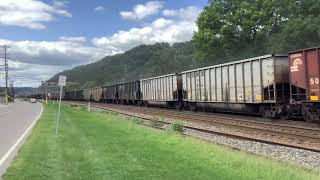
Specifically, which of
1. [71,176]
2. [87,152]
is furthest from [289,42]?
[71,176]

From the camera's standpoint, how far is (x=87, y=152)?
1509 cm

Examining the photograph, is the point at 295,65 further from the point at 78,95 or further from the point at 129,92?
the point at 78,95

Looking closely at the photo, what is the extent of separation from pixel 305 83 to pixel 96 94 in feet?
256

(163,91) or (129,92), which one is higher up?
(129,92)

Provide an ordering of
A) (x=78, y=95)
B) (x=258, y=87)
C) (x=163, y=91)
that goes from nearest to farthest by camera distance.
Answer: (x=258, y=87) → (x=163, y=91) → (x=78, y=95)

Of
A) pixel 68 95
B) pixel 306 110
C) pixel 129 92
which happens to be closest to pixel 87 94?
pixel 68 95

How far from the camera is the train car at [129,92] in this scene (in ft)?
206

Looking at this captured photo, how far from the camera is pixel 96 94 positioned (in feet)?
324

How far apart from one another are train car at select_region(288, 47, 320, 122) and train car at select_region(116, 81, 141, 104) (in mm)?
38781

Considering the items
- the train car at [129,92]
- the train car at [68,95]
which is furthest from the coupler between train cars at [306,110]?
the train car at [68,95]

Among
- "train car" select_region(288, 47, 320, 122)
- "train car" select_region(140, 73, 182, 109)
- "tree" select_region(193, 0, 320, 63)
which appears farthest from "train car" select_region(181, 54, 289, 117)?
"tree" select_region(193, 0, 320, 63)

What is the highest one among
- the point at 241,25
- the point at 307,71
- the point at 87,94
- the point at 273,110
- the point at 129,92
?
the point at 241,25

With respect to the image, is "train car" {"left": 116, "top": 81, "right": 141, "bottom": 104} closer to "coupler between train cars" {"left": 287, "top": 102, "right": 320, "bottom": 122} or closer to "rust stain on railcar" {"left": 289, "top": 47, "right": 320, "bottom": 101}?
"coupler between train cars" {"left": 287, "top": 102, "right": 320, "bottom": 122}

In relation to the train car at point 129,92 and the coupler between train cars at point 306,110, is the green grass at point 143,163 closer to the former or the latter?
the coupler between train cars at point 306,110
